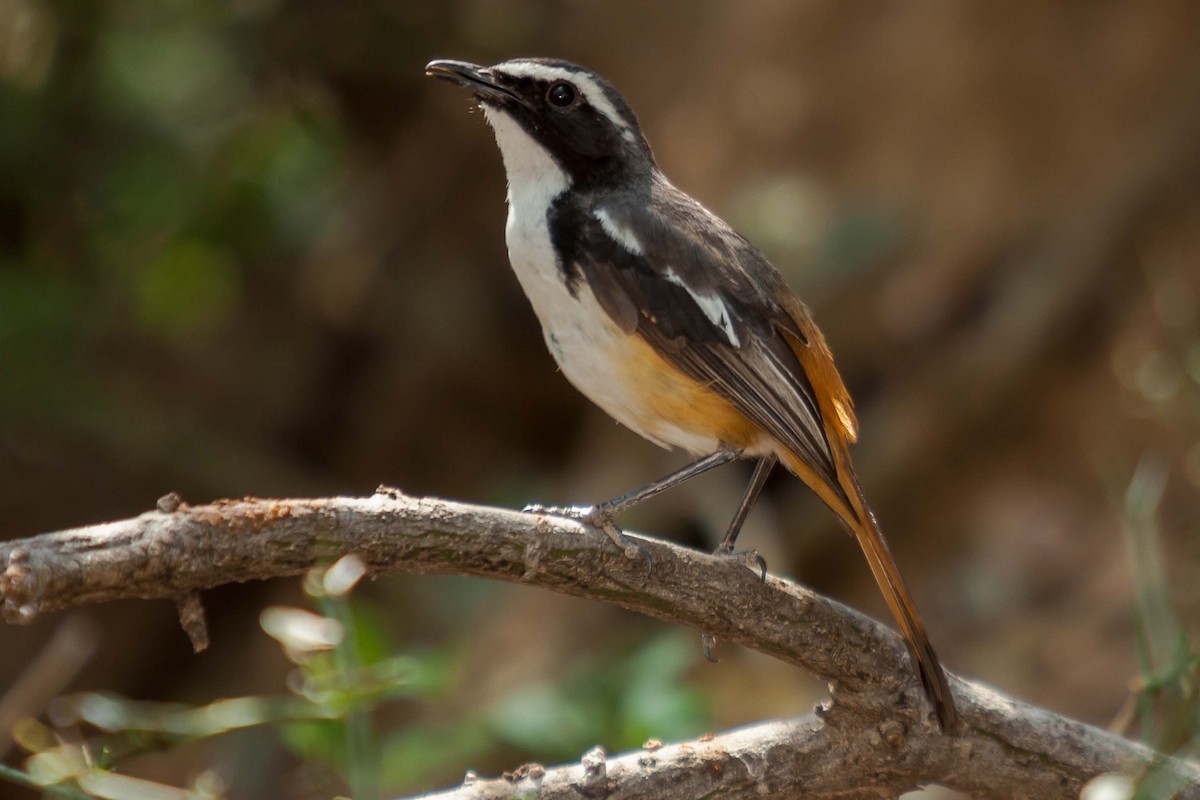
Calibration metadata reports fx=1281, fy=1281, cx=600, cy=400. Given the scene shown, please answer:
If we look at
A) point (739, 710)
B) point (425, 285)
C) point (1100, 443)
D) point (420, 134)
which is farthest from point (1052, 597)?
point (420, 134)

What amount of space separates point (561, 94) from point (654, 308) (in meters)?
0.79

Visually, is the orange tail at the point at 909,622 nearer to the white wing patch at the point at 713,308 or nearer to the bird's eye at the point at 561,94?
the white wing patch at the point at 713,308

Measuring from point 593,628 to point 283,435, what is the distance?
249 centimetres

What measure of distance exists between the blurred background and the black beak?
224 centimetres

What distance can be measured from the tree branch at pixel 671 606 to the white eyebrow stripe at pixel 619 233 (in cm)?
101

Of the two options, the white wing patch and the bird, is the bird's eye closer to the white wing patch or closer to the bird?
the bird

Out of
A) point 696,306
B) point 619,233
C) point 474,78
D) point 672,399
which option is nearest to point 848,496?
point 672,399

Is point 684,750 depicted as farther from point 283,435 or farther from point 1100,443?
point 283,435

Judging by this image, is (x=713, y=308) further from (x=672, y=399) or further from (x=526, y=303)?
(x=526, y=303)

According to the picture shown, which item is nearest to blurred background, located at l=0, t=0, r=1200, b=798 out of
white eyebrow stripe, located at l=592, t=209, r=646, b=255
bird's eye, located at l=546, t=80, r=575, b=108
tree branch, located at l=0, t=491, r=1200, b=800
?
bird's eye, located at l=546, t=80, r=575, b=108

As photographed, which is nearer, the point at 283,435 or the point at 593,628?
the point at 593,628

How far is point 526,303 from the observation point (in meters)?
7.93

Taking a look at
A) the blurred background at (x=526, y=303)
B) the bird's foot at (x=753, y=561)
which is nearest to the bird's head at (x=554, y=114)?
the bird's foot at (x=753, y=561)

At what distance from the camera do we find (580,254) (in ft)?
11.7
